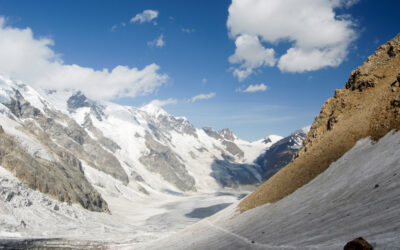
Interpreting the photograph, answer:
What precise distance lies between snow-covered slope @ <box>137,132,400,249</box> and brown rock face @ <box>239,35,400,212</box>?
78.9 inches

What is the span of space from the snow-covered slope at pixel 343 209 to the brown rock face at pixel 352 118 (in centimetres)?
200

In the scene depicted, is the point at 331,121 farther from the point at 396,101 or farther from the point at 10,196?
the point at 10,196

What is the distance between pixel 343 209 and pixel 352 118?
20190 mm

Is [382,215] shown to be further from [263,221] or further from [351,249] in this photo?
[263,221]

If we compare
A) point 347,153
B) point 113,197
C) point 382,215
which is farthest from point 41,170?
point 382,215

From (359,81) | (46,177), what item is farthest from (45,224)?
(359,81)

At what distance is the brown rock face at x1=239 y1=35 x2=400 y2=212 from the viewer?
1118 inches

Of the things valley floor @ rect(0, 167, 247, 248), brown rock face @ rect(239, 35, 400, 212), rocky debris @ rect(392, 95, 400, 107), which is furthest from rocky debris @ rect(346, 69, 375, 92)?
valley floor @ rect(0, 167, 247, 248)

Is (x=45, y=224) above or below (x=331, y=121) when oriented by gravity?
below

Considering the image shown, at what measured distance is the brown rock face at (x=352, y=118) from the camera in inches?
1118

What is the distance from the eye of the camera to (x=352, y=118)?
1364 inches

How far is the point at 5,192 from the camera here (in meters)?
62.8

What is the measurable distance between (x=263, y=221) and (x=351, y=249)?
1858cm

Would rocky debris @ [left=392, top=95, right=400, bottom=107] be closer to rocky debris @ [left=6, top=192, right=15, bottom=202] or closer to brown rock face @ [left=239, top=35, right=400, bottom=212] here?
brown rock face @ [left=239, top=35, right=400, bottom=212]
